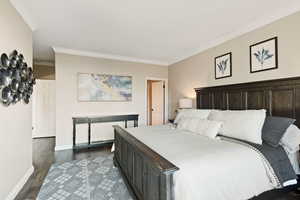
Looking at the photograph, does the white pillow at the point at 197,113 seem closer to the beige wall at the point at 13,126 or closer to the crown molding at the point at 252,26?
the crown molding at the point at 252,26

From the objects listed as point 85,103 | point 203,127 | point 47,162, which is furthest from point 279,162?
point 85,103

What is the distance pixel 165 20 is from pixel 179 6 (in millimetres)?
414

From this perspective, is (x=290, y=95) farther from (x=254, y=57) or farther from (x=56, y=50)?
(x=56, y=50)

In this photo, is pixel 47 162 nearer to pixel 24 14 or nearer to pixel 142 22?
pixel 24 14

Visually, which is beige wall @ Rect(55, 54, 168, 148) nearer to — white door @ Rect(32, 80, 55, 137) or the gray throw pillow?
white door @ Rect(32, 80, 55, 137)

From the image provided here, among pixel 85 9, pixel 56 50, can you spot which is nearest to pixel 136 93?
pixel 56 50

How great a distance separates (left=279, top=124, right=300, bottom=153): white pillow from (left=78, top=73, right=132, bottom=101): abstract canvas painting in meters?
3.66

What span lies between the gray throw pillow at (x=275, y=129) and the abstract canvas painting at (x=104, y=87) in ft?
11.4

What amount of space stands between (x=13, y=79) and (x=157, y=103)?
161 inches

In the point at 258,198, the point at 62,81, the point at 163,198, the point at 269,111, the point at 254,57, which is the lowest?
the point at 258,198

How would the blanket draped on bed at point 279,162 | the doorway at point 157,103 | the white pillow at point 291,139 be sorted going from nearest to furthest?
the blanket draped on bed at point 279,162 < the white pillow at point 291,139 < the doorway at point 157,103

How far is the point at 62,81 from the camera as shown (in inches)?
154

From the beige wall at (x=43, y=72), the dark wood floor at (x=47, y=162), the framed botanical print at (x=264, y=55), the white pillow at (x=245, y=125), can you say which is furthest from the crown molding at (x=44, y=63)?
the framed botanical print at (x=264, y=55)

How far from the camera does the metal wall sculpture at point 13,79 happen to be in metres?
1.66
